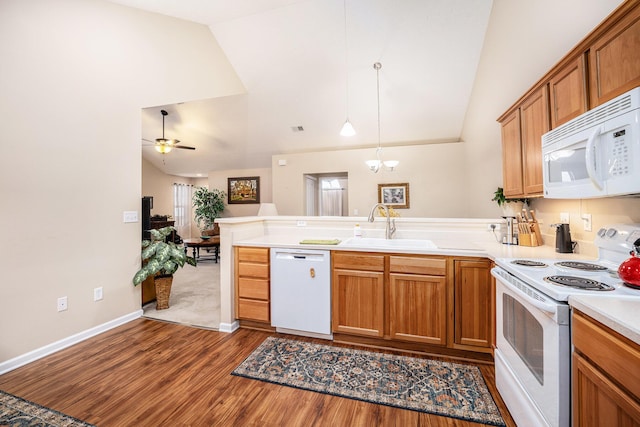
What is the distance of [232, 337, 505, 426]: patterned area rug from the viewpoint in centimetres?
160

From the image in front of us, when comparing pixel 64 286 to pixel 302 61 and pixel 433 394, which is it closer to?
pixel 433 394

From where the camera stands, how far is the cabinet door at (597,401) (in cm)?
72

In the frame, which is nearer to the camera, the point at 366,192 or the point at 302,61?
the point at 302,61

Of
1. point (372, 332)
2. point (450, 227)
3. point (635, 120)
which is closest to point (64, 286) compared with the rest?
point (372, 332)

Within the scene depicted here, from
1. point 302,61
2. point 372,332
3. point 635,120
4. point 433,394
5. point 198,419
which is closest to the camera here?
point 635,120

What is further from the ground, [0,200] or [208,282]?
[0,200]

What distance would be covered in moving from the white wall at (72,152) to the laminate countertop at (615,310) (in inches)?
141

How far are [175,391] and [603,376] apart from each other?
7.42 ft

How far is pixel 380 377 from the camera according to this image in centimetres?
186

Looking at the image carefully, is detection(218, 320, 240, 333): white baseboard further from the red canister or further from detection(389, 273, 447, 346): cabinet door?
the red canister

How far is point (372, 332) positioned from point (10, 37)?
148 inches

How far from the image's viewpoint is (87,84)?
96.3 inches

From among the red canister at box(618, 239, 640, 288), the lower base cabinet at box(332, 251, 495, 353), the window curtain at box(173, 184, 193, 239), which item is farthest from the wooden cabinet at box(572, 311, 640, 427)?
the window curtain at box(173, 184, 193, 239)

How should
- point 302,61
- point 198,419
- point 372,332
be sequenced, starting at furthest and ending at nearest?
point 302,61, point 372,332, point 198,419
